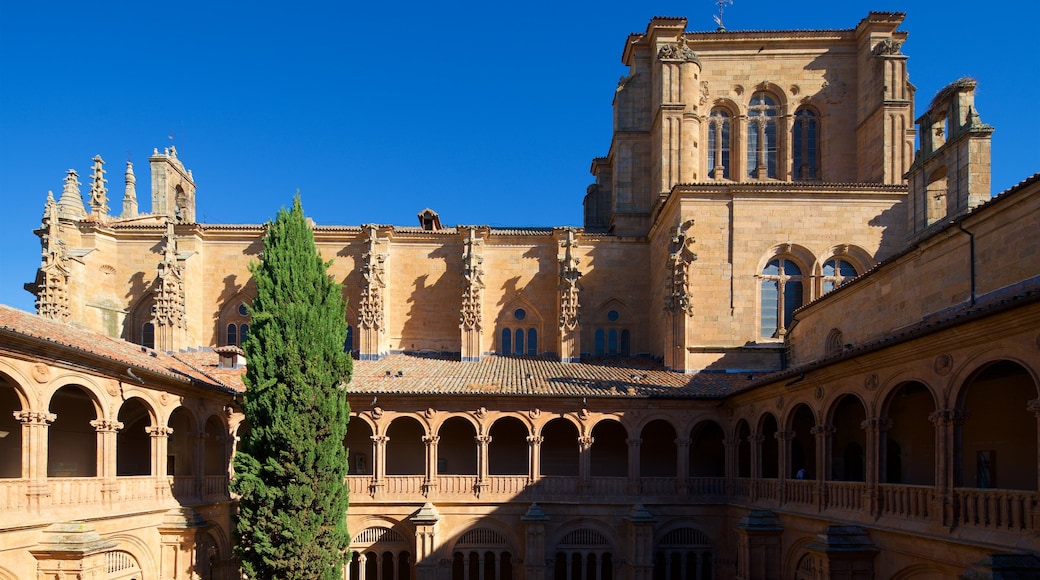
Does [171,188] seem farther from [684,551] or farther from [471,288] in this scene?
[684,551]

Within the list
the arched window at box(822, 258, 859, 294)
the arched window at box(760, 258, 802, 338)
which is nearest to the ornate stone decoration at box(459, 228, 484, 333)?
the arched window at box(760, 258, 802, 338)

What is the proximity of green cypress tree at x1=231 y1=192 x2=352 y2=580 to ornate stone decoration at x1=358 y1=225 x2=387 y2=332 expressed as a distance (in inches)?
342

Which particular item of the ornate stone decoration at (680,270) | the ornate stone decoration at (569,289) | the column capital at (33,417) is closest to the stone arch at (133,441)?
the column capital at (33,417)

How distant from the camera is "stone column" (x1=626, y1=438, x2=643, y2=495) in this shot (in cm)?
2398

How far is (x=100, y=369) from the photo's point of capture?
17188mm

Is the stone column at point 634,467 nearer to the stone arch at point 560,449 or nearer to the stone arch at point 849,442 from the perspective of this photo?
the stone arch at point 560,449

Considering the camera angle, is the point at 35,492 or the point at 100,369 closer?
the point at 35,492

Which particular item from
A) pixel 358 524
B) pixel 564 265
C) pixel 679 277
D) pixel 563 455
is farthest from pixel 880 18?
pixel 358 524

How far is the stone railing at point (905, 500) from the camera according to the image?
44.8 feet

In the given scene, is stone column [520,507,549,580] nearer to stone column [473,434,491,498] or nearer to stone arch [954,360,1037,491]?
stone column [473,434,491,498]

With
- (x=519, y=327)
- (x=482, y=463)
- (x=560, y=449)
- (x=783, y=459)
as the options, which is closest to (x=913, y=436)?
(x=783, y=459)

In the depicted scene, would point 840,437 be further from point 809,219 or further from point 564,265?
point 564,265

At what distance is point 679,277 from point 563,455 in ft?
25.2

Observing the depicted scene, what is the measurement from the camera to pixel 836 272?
89.0 ft
